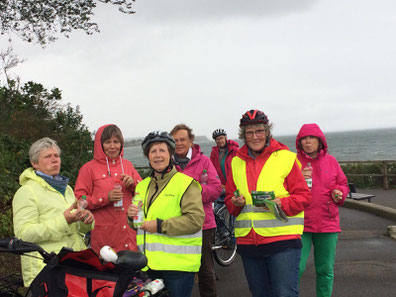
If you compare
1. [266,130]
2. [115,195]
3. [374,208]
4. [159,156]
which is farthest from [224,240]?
[374,208]

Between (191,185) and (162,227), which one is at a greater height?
(191,185)

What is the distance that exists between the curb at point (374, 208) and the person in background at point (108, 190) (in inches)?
287

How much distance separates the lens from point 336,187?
436 centimetres

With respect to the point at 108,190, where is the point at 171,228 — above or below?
below

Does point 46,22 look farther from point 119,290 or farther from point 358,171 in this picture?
point 358,171

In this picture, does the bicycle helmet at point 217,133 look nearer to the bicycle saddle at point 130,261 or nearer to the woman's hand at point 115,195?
the woman's hand at point 115,195

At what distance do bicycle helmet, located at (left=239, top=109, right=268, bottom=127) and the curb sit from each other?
23.0 ft

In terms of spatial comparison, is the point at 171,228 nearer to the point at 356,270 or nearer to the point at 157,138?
the point at 157,138

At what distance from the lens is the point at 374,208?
396 inches

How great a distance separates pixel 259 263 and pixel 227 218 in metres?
3.77

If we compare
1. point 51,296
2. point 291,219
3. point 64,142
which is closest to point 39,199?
point 51,296

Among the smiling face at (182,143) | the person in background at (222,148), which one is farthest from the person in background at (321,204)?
the person in background at (222,148)

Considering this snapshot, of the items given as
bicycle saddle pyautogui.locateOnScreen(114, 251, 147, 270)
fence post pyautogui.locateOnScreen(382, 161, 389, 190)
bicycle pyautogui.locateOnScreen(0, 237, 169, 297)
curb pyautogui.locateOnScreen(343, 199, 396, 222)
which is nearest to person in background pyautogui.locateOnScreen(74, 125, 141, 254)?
bicycle pyautogui.locateOnScreen(0, 237, 169, 297)

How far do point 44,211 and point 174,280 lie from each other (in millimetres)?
1148
